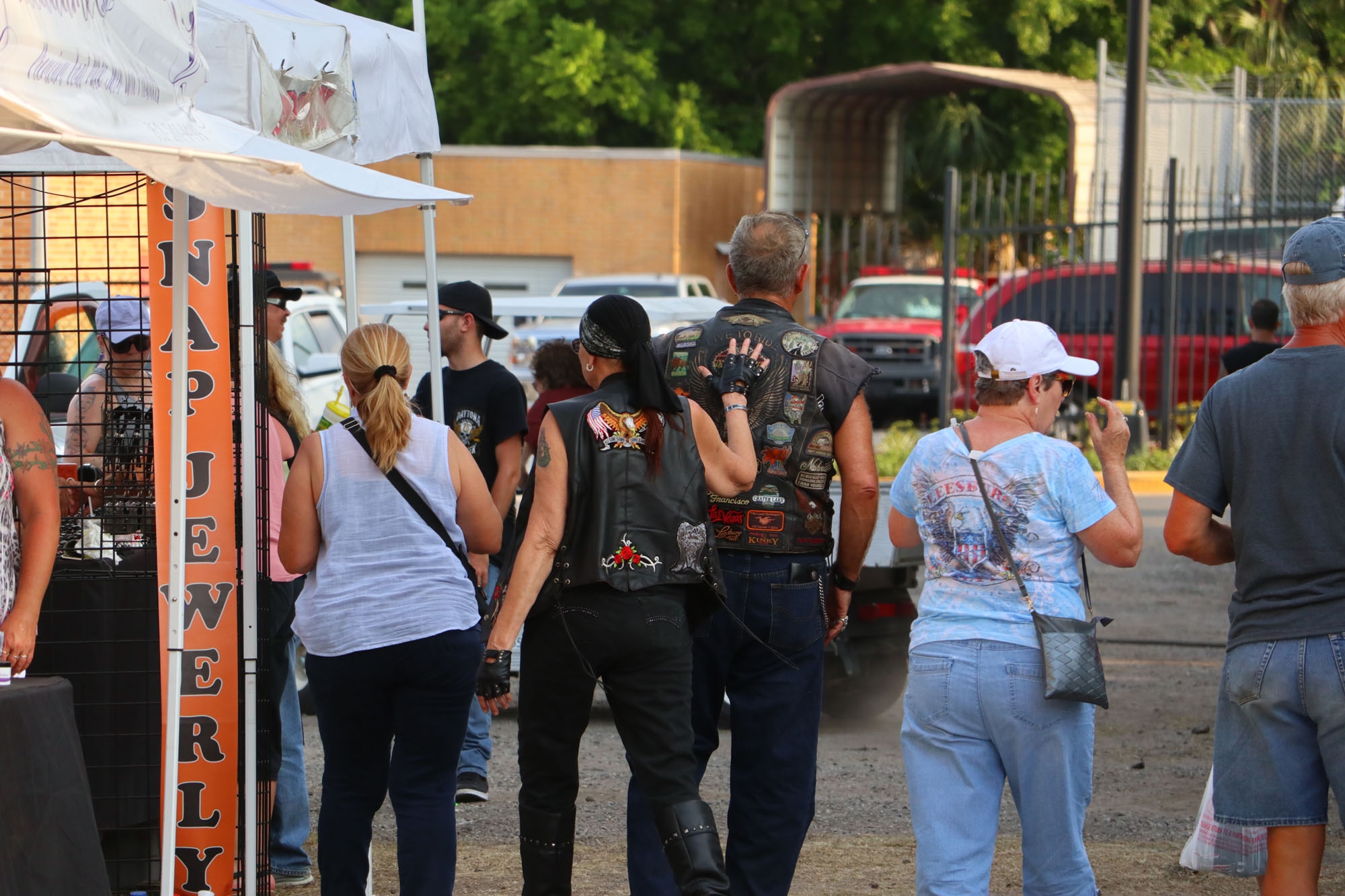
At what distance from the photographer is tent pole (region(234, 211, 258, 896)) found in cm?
464

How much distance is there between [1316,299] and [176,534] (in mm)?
2939

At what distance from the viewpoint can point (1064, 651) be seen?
3904 millimetres

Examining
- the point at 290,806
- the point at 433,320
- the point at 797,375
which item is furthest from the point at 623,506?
the point at 290,806

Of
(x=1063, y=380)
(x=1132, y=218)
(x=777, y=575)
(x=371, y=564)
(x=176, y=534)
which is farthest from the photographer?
(x=1132, y=218)

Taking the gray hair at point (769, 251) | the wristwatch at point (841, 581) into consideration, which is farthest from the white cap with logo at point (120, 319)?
the wristwatch at point (841, 581)

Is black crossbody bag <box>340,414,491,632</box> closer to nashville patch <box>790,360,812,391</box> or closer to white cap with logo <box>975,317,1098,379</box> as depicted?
nashville patch <box>790,360,812,391</box>

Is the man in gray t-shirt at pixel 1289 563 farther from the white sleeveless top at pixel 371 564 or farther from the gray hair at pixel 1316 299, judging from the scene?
the white sleeveless top at pixel 371 564

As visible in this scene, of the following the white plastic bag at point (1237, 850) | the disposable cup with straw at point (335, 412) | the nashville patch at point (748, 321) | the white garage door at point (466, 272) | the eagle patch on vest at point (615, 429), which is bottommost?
the white plastic bag at point (1237, 850)

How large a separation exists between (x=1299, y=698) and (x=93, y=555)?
3518mm

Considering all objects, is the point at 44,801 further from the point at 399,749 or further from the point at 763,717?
the point at 763,717

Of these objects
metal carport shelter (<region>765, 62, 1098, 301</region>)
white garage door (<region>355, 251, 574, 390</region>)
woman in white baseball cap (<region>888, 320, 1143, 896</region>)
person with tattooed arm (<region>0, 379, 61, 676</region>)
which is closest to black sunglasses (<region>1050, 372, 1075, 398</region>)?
woman in white baseball cap (<region>888, 320, 1143, 896</region>)

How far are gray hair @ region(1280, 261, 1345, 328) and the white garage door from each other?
88.4 feet

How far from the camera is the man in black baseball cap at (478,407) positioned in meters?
6.27

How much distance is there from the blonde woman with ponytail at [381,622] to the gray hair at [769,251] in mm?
1019
